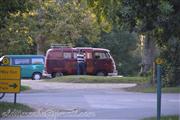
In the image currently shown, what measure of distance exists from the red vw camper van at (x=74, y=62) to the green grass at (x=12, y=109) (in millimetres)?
24672

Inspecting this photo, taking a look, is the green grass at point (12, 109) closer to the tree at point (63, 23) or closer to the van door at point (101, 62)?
the van door at point (101, 62)

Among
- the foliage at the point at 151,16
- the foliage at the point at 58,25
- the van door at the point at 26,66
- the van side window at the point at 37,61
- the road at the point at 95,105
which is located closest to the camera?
the foliage at the point at 151,16

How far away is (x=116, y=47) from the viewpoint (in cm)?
5981

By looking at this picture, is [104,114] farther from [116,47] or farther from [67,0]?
[116,47]

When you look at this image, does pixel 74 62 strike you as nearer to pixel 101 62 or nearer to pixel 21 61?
pixel 101 62

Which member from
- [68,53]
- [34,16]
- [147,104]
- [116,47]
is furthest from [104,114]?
[116,47]

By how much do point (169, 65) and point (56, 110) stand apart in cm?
1066

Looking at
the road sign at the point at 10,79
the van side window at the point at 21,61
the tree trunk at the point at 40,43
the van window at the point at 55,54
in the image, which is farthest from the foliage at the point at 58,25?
the road sign at the point at 10,79

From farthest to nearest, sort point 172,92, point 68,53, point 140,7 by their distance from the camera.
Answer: point 68,53, point 172,92, point 140,7

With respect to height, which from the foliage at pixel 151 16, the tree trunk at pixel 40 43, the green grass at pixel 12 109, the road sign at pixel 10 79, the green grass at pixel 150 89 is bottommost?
the green grass at pixel 150 89

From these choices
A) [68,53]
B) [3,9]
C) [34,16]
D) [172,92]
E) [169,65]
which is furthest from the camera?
[34,16]

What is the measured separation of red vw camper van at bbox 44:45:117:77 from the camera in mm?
42287

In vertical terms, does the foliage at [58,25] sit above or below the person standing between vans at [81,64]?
above

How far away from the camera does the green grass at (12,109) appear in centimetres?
1605
